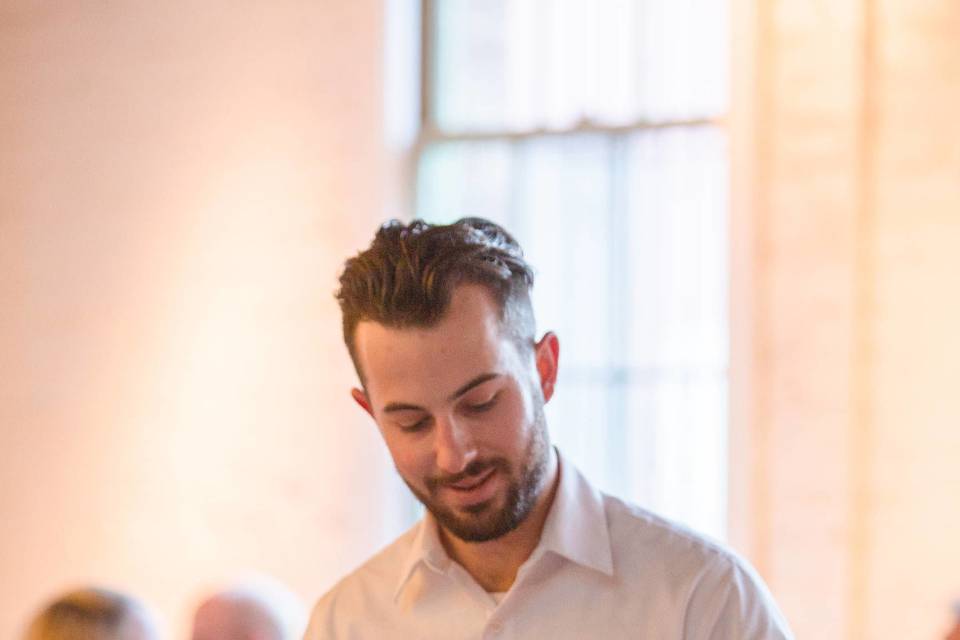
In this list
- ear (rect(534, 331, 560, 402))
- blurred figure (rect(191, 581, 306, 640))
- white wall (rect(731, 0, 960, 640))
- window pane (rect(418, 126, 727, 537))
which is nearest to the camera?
ear (rect(534, 331, 560, 402))

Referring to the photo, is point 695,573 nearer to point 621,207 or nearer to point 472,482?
point 472,482

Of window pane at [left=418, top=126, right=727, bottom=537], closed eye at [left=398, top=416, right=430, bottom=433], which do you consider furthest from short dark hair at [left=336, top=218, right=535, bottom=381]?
window pane at [left=418, top=126, right=727, bottom=537]

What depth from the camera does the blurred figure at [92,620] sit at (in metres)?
3.74

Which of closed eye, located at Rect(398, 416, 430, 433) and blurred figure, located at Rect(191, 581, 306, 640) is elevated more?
closed eye, located at Rect(398, 416, 430, 433)

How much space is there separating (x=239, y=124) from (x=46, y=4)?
1221 millimetres

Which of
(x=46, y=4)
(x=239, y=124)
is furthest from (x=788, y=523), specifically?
(x=46, y=4)

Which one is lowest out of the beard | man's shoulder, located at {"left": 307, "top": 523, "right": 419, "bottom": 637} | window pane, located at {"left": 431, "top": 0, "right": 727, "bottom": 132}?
man's shoulder, located at {"left": 307, "top": 523, "right": 419, "bottom": 637}

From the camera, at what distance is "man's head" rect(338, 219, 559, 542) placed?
2.30 metres

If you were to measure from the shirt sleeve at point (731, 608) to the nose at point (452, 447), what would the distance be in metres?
0.37

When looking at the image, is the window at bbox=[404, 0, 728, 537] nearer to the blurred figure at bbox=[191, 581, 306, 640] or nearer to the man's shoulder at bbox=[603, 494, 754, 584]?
the blurred figure at bbox=[191, 581, 306, 640]

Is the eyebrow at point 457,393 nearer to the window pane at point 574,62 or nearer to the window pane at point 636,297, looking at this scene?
the window pane at point 636,297

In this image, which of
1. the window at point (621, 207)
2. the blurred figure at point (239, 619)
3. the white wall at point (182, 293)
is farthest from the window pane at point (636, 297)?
the blurred figure at point (239, 619)

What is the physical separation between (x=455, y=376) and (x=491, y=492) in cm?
17

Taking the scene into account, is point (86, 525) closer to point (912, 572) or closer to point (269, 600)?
point (269, 600)
